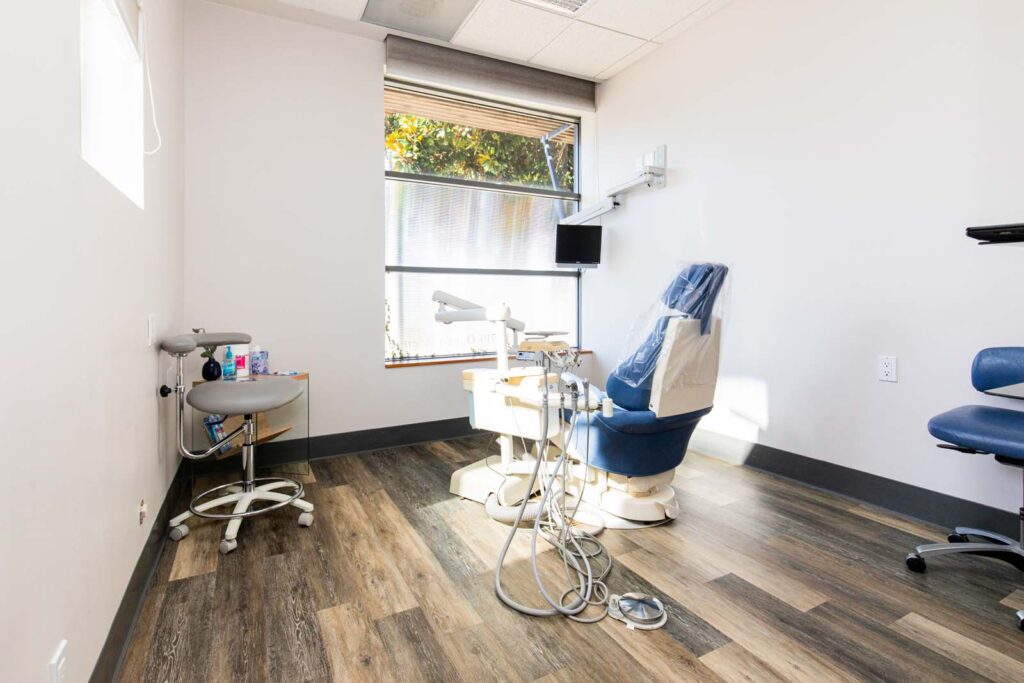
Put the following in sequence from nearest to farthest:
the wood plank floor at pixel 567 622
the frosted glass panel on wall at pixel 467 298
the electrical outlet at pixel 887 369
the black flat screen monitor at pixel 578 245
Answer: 1. the wood plank floor at pixel 567 622
2. the electrical outlet at pixel 887 369
3. the frosted glass panel on wall at pixel 467 298
4. the black flat screen monitor at pixel 578 245

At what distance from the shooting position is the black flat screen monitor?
4125 millimetres

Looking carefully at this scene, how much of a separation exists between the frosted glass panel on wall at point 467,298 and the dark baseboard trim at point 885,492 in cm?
195

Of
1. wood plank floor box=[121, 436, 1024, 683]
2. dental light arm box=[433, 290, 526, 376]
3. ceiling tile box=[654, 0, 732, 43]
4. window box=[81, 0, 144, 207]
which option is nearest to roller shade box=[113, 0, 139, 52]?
window box=[81, 0, 144, 207]

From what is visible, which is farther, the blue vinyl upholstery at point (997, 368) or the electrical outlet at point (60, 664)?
the blue vinyl upholstery at point (997, 368)

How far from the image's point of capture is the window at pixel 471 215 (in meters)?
3.76

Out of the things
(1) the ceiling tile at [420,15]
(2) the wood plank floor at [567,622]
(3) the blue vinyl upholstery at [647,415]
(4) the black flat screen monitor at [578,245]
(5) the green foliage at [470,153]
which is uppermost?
(1) the ceiling tile at [420,15]

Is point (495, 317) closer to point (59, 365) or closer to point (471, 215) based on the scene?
point (59, 365)

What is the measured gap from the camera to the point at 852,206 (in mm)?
2625

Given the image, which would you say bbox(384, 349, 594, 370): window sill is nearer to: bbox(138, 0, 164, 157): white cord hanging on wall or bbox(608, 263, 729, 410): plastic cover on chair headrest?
bbox(608, 263, 729, 410): plastic cover on chair headrest

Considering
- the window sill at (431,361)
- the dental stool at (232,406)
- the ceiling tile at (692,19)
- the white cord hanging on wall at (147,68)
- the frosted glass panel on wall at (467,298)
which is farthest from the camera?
the frosted glass panel on wall at (467,298)

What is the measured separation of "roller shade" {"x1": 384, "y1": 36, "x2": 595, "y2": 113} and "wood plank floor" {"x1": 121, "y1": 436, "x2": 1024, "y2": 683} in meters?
2.88

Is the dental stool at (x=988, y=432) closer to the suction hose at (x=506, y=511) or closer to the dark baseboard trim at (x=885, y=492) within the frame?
the dark baseboard trim at (x=885, y=492)

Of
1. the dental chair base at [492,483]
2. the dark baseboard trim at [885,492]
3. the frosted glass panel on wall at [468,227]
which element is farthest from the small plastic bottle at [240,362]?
the dark baseboard trim at [885,492]

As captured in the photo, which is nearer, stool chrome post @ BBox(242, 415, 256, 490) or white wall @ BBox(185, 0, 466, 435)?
stool chrome post @ BBox(242, 415, 256, 490)
